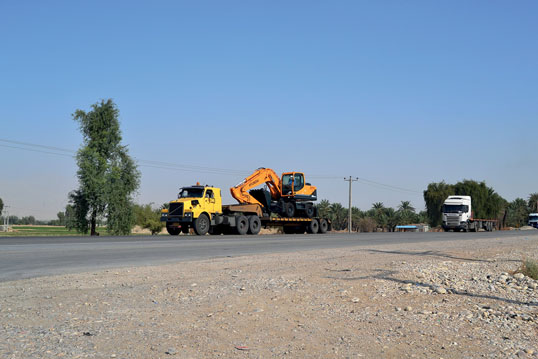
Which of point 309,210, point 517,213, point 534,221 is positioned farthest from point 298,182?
point 517,213

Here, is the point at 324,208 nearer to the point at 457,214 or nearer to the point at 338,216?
the point at 338,216

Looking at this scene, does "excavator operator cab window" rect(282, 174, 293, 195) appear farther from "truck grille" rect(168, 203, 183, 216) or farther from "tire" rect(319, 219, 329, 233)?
"truck grille" rect(168, 203, 183, 216)

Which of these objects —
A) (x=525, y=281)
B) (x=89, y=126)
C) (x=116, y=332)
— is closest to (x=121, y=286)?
(x=116, y=332)

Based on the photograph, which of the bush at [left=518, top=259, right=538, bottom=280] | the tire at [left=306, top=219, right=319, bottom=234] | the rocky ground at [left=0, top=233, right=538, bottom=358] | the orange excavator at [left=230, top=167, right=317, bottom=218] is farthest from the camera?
the tire at [left=306, top=219, right=319, bottom=234]

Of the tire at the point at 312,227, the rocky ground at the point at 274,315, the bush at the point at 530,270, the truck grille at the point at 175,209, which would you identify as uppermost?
the truck grille at the point at 175,209

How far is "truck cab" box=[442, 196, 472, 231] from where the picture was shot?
172 ft

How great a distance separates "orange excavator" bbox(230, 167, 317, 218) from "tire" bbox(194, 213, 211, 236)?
5.62m

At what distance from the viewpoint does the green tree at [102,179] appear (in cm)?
4728

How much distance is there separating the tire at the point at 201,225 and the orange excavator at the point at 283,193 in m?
5.62

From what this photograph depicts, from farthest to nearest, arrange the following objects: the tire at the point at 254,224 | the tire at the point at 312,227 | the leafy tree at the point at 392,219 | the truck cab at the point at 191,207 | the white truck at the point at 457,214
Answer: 1. the leafy tree at the point at 392,219
2. the white truck at the point at 457,214
3. the tire at the point at 312,227
4. the tire at the point at 254,224
5. the truck cab at the point at 191,207

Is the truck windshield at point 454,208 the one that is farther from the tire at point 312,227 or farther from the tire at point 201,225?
the tire at point 201,225

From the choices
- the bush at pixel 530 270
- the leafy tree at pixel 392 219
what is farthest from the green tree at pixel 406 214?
the bush at pixel 530 270

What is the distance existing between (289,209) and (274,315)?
34080mm

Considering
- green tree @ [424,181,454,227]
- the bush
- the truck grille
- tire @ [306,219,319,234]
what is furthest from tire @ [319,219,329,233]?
green tree @ [424,181,454,227]
